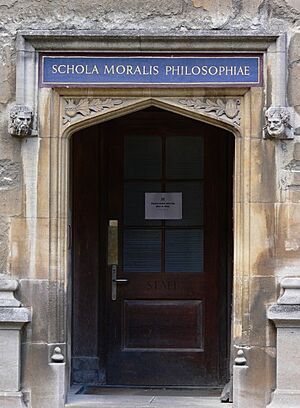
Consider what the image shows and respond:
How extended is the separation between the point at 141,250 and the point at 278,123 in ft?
7.63

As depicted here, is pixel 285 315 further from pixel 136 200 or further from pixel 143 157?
pixel 143 157

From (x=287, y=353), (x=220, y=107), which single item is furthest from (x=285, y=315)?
(x=220, y=107)

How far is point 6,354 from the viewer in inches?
358


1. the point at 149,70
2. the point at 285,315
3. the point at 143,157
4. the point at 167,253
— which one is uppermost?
the point at 149,70

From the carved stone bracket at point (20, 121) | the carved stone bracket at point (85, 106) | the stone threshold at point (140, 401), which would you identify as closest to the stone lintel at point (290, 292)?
the stone threshold at point (140, 401)

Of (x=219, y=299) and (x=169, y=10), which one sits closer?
(x=169, y=10)

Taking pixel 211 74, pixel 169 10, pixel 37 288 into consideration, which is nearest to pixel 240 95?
pixel 211 74

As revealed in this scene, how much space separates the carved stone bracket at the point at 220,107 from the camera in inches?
365

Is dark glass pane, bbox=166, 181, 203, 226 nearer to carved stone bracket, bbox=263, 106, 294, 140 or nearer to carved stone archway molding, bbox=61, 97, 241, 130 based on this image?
carved stone archway molding, bbox=61, 97, 241, 130

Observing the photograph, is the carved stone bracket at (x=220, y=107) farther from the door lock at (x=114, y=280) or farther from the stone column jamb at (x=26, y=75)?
the door lock at (x=114, y=280)

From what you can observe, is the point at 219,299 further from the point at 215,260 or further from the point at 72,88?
the point at 72,88

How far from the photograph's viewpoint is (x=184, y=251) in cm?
1073

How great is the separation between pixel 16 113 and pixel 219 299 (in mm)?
2890

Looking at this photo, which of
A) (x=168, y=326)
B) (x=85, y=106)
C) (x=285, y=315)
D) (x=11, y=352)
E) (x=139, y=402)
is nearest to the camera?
(x=285, y=315)
